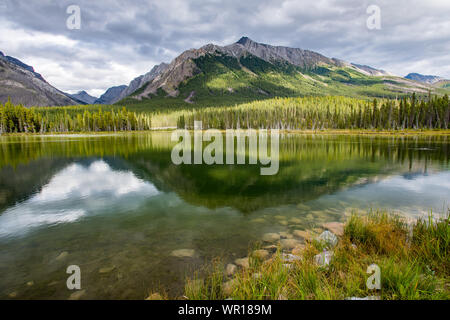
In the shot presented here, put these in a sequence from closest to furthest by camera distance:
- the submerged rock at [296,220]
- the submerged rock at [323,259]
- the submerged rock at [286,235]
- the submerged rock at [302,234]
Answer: the submerged rock at [323,259], the submerged rock at [302,234], the submerged rock at [286,235], the submerged rock at [296,220]

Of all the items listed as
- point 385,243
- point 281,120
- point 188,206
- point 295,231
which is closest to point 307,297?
point 385,243

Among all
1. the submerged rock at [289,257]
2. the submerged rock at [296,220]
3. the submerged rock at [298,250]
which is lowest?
the submerged rock at [296,220]

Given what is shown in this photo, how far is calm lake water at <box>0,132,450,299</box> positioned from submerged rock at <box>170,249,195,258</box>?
152 millimetres

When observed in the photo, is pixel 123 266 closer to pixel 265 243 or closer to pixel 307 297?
pixel 265 243

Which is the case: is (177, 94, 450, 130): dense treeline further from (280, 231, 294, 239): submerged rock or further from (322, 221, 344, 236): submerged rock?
(280, 231, 294, 239): submerged rock

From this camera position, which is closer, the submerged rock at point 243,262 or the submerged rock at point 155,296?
the submerged rock at point 155,296

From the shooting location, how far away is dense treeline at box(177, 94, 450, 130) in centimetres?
10062

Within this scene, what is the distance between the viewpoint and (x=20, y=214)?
1387 centimetres

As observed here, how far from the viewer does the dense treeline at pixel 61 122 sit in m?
116

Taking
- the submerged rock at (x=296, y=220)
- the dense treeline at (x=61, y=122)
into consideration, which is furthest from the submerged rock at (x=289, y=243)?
the dense treeline at (x=61, y=122)

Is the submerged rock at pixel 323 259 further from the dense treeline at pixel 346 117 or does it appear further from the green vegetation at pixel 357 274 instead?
the dense treeline at pixel 346 117

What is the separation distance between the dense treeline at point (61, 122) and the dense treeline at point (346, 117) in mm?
41515

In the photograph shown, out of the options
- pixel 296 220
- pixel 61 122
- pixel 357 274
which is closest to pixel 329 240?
pixel 357 274

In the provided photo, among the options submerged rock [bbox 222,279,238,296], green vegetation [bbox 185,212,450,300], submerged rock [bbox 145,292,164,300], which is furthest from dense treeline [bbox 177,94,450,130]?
submerged rock [bbox 145,292,164,300]
